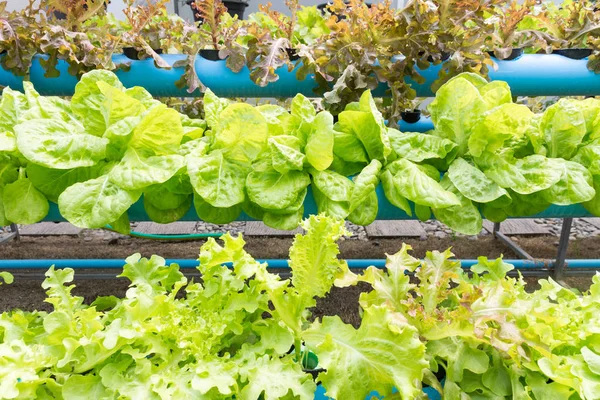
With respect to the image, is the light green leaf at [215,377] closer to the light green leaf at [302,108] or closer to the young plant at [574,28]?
the light green leaf at [302,108]

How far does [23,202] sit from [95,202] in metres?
0.25

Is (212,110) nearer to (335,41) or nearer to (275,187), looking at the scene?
(275,187)

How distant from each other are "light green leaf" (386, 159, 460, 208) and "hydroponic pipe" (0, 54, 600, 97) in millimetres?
631

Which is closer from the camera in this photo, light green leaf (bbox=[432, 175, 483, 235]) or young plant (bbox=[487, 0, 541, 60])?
light green leaf (bbox=[432, 175, 483, 235])

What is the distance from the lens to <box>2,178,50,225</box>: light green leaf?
44.8 inches

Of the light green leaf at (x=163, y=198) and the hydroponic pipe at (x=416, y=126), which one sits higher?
the light green leaf at (x=163, y=198)

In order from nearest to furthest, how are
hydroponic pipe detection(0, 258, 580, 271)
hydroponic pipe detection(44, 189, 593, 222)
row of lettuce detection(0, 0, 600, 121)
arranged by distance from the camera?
hydroponic pipe detection(44, 189, 593, 222) < row of lettuce detection(0, 0, 600, 121) < hydroponic pipe detection(0, 258, 580, 271)

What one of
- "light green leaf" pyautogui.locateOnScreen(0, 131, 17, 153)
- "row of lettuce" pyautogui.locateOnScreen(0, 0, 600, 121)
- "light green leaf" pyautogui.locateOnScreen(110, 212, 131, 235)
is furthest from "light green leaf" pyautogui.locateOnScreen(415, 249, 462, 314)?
"light green leaf" pyautogui.locateOnScreen(0, 131, 17, 153)

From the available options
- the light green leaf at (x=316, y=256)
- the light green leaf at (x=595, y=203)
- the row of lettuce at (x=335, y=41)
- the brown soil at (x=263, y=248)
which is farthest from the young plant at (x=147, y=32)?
the light green leaf at (x=595, y=203)

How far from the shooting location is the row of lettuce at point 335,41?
4.84ft

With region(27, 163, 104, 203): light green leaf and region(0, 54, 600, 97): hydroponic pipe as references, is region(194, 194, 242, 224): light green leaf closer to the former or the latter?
region(27, 163, 104, 203): light green leaf

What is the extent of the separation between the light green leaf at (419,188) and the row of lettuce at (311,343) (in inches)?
5.5

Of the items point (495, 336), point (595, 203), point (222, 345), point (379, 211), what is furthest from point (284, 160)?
point (595, 203)

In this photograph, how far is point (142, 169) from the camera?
107 centimetres
